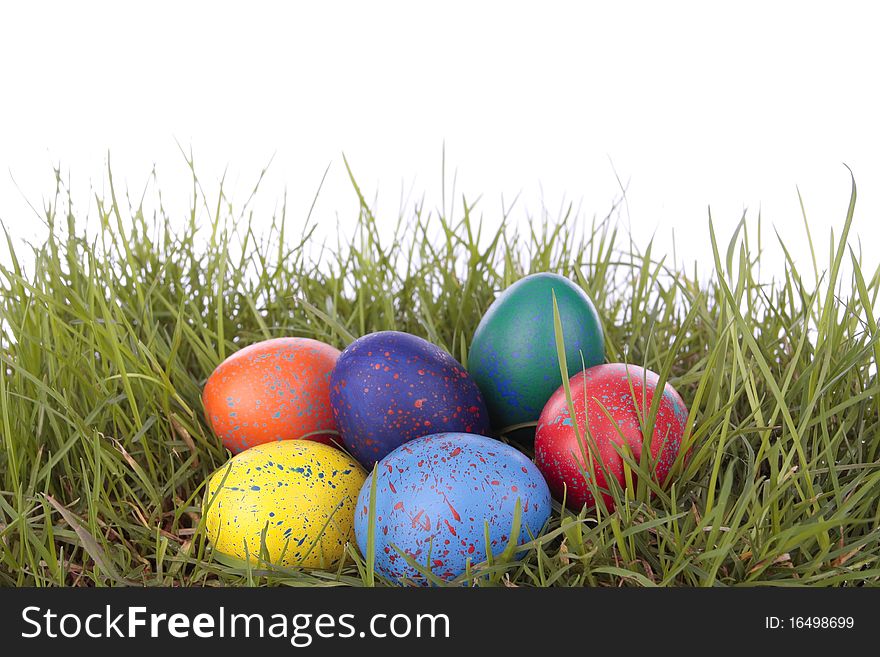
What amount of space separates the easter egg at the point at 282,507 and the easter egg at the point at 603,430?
24 centimetres

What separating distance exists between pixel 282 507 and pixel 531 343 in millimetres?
380

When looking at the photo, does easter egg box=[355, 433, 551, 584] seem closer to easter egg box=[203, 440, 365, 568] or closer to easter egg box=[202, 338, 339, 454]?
easter egg box=[203, 440, 365, 568]

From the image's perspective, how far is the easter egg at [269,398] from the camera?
1166 mm

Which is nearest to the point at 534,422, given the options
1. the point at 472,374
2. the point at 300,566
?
the point at 472,374

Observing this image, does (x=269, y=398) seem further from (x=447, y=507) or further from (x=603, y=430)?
(x=603, y=430)

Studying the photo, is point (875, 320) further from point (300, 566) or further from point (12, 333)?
point (12, 333)

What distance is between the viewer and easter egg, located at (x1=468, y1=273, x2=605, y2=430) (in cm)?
118

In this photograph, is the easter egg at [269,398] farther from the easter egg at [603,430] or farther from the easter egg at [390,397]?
the easter egg at [603,430]

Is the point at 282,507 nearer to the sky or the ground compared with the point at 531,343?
nearer to the ground

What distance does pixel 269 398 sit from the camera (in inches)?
46.0

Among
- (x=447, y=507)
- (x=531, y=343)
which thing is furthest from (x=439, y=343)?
(x=447, y=507)

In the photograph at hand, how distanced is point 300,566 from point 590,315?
1.60 ft

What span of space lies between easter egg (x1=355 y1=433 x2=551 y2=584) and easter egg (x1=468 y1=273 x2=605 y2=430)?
208 mm

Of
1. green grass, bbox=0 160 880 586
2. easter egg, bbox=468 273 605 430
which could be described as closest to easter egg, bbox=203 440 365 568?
green grass, bbox=0 160 880 586
